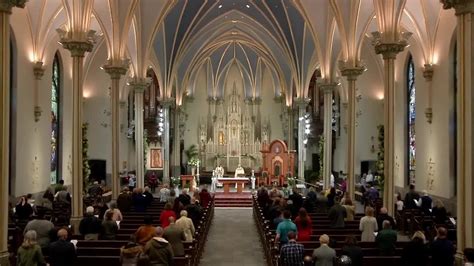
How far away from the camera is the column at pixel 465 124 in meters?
10.9

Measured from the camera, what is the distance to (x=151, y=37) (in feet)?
90.8

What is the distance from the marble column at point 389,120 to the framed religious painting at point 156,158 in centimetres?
2684

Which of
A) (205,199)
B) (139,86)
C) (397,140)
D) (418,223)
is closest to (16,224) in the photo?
(205,199)

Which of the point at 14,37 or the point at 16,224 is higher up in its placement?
the point at 14,37

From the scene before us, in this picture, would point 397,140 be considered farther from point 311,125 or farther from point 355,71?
point 311,125

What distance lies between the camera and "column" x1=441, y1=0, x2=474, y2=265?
35.7 ft

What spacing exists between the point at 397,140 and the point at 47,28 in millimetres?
17867

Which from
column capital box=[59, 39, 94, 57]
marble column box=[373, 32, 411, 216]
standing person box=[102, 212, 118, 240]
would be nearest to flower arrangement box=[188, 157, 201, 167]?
column capital box=[59, 39, 94, 57]

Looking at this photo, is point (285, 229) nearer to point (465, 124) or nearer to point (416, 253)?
point (416, 253)

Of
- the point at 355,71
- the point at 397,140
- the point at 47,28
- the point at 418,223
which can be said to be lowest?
the point at 418,223

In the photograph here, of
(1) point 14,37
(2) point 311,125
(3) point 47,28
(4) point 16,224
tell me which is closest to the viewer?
(4) point 16,224

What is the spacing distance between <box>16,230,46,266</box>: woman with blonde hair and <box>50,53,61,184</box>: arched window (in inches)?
742

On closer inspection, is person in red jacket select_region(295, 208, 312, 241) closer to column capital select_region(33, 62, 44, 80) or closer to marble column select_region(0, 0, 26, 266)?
marble column select_region(0, 0, 26, 266)

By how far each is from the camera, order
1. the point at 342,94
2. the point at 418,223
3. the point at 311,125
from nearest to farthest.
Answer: the point at 418,223 → the point at 342,94 → the point at 311,125
